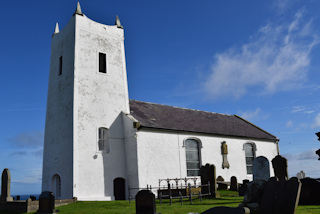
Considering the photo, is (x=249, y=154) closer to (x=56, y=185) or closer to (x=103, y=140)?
(x=103, y=140)

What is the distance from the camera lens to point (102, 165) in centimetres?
2184

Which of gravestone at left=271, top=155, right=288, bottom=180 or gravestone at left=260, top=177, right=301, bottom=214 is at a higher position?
gravestone at left=271, top=155, right=288, bottom=180

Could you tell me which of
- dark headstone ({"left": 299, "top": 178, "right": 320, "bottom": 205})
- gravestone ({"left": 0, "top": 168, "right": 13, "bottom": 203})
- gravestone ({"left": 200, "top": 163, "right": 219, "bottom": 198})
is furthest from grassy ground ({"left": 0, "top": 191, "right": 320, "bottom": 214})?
gravestone ({"left": 0, "top": 168, "right": 13, "bottom": 203})

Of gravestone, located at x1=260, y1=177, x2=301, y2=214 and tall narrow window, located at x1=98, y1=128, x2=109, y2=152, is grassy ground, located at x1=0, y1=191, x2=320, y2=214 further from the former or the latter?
tall narrow window, located at x1=98, y1=128, x2=109, y2=152

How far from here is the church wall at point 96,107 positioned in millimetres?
21125

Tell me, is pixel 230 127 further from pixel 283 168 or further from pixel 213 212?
pixel 213 212

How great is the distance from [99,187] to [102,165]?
1531mm

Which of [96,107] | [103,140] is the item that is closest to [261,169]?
[103,140]

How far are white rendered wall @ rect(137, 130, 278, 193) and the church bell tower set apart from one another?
6.01ft

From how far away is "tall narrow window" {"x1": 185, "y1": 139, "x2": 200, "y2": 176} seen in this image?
25312 mm

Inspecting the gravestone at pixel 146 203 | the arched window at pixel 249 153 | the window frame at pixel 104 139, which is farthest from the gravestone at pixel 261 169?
the arched window at pixel 249 153

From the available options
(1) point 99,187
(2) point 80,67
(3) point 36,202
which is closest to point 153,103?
(2) point 80,67

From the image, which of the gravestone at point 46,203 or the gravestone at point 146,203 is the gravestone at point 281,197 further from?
the gravestone at point 46,203

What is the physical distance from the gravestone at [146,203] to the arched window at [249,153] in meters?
20.7
